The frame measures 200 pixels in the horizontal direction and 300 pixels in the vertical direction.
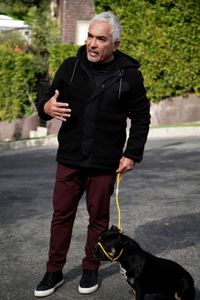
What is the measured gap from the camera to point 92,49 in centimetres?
402

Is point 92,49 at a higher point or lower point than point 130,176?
higher

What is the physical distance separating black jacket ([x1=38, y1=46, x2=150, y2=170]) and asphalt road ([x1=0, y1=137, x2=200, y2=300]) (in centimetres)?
110

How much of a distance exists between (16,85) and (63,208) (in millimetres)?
15894

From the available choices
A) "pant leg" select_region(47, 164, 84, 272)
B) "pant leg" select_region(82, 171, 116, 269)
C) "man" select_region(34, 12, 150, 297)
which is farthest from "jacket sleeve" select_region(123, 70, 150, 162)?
"pant leg" select_region(47, 164, 84, 272)

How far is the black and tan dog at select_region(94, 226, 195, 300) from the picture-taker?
386cm

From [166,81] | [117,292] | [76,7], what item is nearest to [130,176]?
[117,292]

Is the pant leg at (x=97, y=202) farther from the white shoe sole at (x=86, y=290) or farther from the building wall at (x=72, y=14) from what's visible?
the building wall at (x=72, y=14)

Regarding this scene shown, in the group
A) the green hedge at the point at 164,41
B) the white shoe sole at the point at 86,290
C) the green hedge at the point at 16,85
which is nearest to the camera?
the white shoe sole at the point at 86,290

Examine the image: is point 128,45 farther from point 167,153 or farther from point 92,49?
point 92,49

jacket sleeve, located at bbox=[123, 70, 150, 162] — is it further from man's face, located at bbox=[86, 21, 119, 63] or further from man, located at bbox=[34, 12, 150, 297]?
man's face, located at bbox=[86, 21, 119, 63]

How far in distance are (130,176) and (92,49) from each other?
5758 millimetres

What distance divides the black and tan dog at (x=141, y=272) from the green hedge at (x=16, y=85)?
16.3m

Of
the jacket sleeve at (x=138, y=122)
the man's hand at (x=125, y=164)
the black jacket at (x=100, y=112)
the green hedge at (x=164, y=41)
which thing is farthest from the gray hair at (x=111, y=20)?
the green hedge at (x=164, y=41)

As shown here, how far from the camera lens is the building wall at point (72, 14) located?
2631 cm
